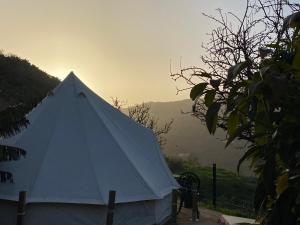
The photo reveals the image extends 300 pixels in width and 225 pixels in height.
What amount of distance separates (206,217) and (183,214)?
765mm

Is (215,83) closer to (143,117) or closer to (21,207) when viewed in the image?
(21,207)

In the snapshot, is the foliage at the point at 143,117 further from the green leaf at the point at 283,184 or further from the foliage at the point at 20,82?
the green leaf at the point at 283,184

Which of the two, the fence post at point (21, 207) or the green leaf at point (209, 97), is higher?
the green leaf at point (209, 97)

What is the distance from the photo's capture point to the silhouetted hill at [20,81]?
3010 cm

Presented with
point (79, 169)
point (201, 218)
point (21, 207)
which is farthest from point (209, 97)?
point (201, 218)

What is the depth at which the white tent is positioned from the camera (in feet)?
33.6

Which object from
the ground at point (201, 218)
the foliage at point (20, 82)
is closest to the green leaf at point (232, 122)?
the foliage at point (20, 82)

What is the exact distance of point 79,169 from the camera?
10.9 meters

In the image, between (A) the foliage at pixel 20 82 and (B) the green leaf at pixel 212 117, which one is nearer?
(B) the green leaf at pixel 212 117

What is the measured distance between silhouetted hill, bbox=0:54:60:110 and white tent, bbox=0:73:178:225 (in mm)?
15111

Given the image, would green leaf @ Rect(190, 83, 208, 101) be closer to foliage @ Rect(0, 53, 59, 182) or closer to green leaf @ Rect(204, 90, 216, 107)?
green leaf @ Rect(204, 90, 216, 107)

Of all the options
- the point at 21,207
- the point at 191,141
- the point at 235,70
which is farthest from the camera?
the point at 191,141

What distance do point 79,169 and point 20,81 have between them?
25680 millimetres

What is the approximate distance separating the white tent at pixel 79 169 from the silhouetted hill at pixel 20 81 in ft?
Result: 49.6
